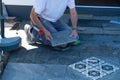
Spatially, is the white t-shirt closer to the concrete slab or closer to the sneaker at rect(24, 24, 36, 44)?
the concrete slab

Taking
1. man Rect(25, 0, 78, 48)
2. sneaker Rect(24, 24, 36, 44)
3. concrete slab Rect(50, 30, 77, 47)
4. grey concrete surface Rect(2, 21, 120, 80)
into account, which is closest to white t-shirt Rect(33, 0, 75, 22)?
man Rect(25, 0, 78, 48)

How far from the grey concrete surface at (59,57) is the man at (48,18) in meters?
0.20

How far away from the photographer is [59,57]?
3.81 m

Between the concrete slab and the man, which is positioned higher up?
the man

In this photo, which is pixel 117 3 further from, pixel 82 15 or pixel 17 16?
pixel 17 16

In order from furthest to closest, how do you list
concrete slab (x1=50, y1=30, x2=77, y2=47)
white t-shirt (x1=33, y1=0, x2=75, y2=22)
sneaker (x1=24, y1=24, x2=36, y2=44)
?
sneaker (x1=24, y1=24, x2=36, y2=44) < concrete slab (x1=50, y1=30, x2=77, y2=47) < white t-shirt (x1=33, y1=0, x2=75, y2=22)

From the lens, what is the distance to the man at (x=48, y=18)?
3.79 m

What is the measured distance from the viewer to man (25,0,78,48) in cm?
379

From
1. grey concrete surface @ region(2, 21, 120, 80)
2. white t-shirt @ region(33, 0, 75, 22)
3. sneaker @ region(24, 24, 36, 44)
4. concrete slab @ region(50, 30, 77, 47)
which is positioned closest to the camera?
grey concrete surface @ region(2, 21, 120, 80)

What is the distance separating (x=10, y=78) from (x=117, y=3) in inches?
121

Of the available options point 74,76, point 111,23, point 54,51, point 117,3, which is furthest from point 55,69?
point 117,3

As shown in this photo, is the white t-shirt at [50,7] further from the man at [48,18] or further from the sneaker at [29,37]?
the sneaker at [29,37]

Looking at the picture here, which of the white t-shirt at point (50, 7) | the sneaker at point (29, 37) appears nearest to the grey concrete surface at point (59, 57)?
the sneaker at point (29, 37)

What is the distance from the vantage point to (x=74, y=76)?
11.0 feet
